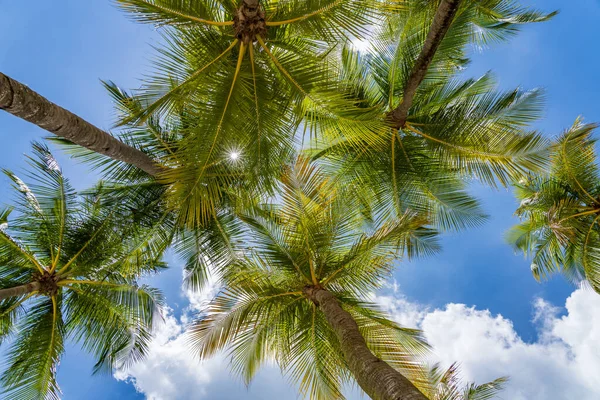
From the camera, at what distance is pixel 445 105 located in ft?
31.2

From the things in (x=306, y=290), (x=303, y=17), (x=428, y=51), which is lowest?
(x=306, y=290)

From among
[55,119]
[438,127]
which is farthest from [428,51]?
[55,119]

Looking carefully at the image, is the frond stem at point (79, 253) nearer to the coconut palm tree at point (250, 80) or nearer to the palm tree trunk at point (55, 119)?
the palm tree trunk at point (55, 119)

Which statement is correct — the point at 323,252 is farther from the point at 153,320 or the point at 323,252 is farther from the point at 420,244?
the point at 153,320

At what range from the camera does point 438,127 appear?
8961 millimetres

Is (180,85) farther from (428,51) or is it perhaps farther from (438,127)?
(438,127)

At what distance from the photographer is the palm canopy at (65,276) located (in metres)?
9.05

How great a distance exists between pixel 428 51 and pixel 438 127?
6.68 ft

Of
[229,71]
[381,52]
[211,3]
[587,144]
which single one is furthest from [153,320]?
[587,144]

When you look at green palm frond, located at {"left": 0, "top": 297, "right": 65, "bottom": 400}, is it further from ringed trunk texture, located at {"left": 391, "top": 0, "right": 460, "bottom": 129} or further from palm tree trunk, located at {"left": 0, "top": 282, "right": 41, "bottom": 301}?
ringed trunk texture, located at {"left": 391, "top": 0, "right": 460, "bottom": 129}

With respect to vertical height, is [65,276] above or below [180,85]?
below

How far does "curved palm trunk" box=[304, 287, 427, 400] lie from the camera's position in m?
4.44

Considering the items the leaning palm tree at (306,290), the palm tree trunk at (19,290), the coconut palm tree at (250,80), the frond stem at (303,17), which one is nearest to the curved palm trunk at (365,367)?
the leaning palm tree at (306,290)

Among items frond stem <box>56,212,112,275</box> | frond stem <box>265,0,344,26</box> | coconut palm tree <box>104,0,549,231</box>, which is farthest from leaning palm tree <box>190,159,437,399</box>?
frond stem <box>56,212,112,275</box>
